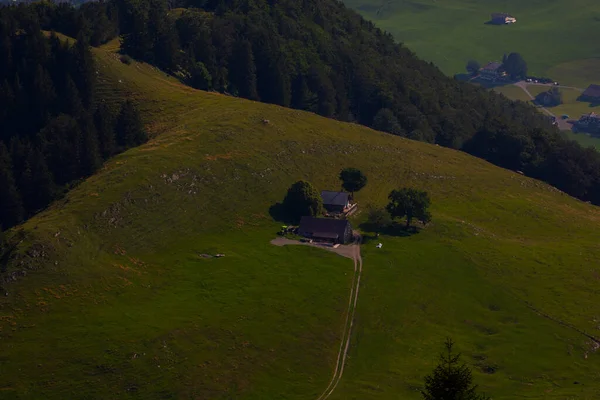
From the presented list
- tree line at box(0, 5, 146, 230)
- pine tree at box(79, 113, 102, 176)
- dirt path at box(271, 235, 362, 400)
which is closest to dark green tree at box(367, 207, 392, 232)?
dirt path at box(271, 235, 362, 400)

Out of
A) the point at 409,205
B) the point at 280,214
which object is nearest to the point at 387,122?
the point at 409,205

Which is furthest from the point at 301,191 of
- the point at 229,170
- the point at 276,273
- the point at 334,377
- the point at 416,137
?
the point at 416,137

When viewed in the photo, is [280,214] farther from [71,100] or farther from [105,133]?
[71,100]

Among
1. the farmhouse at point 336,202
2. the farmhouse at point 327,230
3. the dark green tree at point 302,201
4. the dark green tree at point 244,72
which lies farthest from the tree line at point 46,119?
the dark green tree at point 244,72

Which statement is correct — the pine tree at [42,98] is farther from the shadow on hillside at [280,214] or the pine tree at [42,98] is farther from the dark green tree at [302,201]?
the dark green tree at [302,201]

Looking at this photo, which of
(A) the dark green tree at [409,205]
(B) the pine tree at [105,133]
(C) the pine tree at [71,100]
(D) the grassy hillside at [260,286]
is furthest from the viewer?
(C) the pine tree at [71,100]
